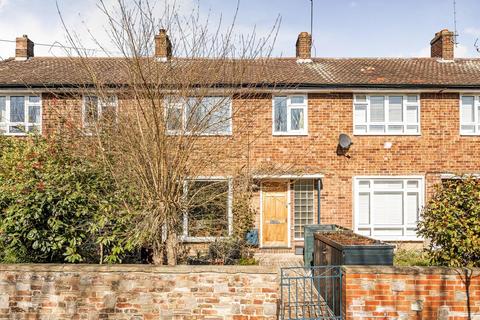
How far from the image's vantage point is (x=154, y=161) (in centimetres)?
594

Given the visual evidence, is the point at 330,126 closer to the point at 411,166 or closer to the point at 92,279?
the point at 411,166

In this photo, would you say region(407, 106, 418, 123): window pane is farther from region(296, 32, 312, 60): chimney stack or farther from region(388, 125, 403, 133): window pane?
region(296, 32, 312, 60): chimney stack

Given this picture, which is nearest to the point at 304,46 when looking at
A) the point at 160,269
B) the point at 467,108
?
the point at 467,108

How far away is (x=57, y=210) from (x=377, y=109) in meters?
10.4

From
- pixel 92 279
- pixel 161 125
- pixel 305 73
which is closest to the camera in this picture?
pixel 92 279

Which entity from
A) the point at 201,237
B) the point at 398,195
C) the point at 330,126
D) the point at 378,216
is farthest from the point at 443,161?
the point at 201,237

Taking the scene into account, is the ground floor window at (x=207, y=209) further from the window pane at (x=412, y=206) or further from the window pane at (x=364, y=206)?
the window pane at (x=412, y=206)

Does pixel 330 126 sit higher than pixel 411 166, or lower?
higher

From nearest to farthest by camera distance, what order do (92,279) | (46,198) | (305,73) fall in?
(92,279) → (46,198) → (305,73)

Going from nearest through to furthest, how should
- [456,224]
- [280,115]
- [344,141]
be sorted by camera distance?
[456,224]
[344,141]
[280,115]

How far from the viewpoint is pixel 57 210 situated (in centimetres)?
647

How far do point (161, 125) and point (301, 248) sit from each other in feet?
26.0

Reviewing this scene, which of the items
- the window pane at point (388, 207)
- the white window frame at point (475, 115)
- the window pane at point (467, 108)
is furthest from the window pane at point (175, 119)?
the window pane at point (467, 108)

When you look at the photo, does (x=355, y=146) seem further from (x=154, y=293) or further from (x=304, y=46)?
(x=154, y=293)
